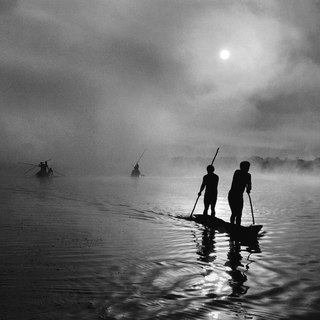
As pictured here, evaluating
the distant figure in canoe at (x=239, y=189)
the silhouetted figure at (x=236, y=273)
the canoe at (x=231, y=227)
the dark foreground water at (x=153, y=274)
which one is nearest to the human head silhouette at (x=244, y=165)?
the distant figure in canoe at (x=239, y=189)

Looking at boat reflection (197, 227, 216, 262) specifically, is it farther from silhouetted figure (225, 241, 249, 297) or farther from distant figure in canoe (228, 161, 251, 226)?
distant figure in canoe (228, 161, 251, 226)

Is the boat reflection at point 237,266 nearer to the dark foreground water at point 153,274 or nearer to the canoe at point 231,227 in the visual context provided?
the dark foreground water at point 153,274

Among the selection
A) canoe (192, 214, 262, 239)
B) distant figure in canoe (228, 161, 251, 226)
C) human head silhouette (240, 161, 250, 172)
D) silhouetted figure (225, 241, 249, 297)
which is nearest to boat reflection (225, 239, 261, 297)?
silhouetted figure (225, 241, 249, 297)

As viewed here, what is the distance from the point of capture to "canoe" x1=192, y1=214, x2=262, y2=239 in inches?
464

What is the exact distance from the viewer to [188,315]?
5.01 m

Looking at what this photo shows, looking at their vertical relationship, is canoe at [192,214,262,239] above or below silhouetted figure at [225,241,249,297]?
above

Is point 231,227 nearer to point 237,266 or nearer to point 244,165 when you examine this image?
point 244,165

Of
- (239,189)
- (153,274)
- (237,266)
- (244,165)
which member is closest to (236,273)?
(237,266)

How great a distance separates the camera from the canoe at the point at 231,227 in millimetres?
11773

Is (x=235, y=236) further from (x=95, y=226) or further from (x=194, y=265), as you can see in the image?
(x=95, y=226)

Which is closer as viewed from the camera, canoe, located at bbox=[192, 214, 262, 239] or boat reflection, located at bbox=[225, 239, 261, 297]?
boat reflection, located at bbox=[225, 239, 261, 297]

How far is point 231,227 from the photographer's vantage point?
12680 mm

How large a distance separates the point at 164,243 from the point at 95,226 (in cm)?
447

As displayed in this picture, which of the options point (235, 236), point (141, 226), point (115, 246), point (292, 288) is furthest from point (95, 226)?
point (292, 288)
